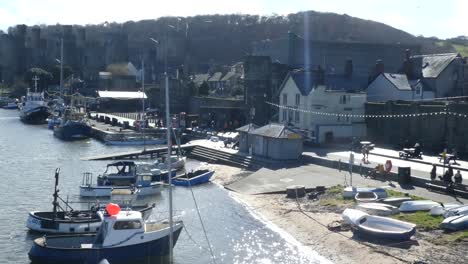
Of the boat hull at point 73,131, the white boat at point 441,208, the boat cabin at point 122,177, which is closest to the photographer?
the white boat at point 441,208

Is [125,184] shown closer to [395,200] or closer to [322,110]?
[395,200]

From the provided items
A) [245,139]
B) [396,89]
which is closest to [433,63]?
[396,89]

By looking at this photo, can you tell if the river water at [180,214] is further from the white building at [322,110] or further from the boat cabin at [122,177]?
the white building at [322,110]

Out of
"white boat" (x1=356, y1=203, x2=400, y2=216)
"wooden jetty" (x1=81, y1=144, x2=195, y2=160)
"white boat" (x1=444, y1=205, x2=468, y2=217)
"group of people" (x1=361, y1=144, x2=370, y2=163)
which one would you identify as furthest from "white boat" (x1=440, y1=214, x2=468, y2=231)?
"wooden jetty" (x1=81, y1=144, x2=195, y2=160)

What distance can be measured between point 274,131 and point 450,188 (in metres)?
17.2

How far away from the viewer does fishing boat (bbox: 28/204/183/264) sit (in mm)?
26016

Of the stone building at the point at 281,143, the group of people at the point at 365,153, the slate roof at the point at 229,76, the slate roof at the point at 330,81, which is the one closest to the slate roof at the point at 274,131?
the stone building at the point at 281,143

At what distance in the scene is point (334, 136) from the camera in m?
53.4

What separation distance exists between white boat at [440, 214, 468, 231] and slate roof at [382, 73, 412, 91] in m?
31.9

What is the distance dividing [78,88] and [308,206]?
11711 cm

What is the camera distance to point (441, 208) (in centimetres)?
2980

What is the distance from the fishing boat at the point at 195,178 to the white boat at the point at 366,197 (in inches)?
534

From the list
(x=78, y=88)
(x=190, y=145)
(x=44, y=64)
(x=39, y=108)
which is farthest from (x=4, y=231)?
(x=44, y=64)

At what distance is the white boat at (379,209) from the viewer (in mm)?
30469
